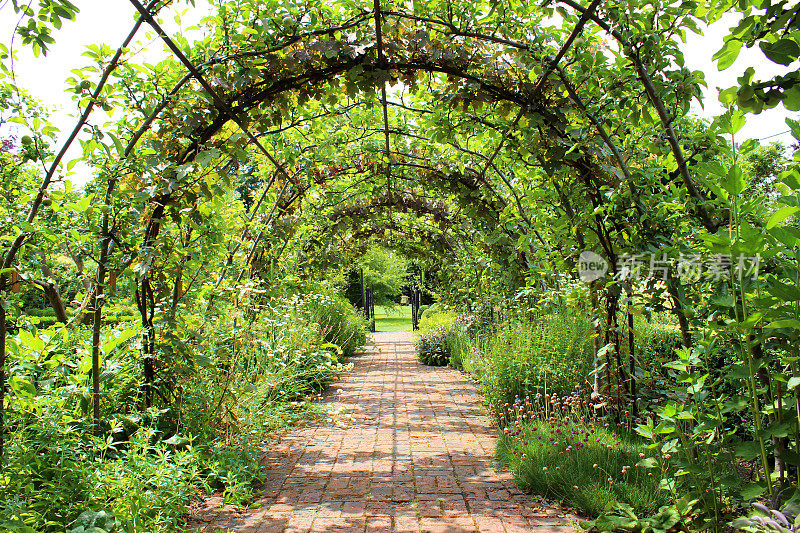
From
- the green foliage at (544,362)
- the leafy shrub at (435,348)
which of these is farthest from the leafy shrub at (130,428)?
the leafy shrub at (435,348)

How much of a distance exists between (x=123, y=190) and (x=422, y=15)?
1974 mm

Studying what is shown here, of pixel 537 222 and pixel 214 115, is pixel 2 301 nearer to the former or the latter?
pixel 214 115

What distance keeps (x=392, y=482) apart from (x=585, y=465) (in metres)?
1.19

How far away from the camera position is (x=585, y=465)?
3.07 meters

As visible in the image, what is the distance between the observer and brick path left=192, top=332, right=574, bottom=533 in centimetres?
283

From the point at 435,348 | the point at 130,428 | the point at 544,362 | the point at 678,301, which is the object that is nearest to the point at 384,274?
the point at 435,348

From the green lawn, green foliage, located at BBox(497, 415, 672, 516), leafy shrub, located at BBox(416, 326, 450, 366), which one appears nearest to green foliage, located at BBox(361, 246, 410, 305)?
the green lawn

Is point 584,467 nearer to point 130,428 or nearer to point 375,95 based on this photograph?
point 375,95

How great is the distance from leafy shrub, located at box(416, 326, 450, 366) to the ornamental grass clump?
19.3 feet

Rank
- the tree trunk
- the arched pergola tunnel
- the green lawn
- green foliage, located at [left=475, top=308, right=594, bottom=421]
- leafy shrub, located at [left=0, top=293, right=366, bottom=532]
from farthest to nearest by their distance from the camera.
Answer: the green lawn
green foliage, located at [left=475, top=308, right=594, bottom=421]
the arched pergola tunnel
the tree trunk
leafy shrub, located at [left=0, top=293, right=366, bottom=532]

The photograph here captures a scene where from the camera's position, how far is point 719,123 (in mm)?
2352

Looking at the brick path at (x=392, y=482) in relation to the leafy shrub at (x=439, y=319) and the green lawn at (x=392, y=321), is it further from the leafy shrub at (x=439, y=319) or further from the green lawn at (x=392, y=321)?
the green lawn at (x=392, y=321)

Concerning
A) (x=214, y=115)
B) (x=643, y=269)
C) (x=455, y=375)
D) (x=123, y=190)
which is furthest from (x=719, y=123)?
(x=455, y=375)

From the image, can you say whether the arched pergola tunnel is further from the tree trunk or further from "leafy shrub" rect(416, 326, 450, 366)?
"leafy shrub" rect(416, 326, 450, 366)
